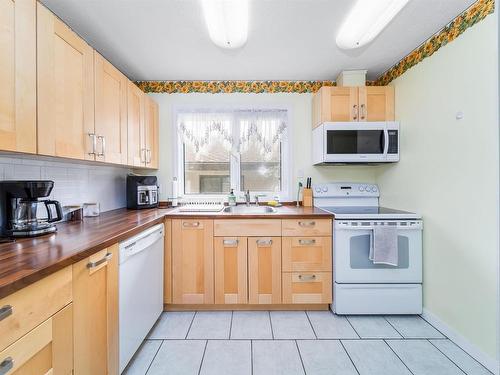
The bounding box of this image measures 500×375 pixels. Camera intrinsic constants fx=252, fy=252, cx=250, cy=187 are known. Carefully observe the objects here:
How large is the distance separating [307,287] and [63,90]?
2248 millimetres

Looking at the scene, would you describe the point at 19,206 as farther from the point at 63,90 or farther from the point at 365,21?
the point at 365,21

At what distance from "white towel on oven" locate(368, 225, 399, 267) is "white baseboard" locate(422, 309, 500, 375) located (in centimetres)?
49

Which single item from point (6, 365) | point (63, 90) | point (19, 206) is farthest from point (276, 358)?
point (63, 90)

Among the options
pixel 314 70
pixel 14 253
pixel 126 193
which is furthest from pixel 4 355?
pixel 314 70

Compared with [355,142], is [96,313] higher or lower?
lower

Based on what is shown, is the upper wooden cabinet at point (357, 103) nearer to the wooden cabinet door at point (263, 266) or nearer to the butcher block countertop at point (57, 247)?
the wooden cabinet door at point (263, 266)

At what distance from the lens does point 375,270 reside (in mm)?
2123

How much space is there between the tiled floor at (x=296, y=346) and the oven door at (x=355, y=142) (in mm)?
1430

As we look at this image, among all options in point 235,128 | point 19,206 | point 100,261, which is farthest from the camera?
point 235,128

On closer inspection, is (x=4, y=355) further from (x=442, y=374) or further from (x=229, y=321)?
(x=442, y=374)

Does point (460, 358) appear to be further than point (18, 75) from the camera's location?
Yes

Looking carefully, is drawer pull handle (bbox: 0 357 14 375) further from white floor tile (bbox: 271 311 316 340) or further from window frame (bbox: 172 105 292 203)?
window frame (bbox: 172 105 292 203)

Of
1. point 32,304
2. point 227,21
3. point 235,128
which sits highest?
point 227,21

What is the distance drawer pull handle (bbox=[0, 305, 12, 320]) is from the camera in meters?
0.73
